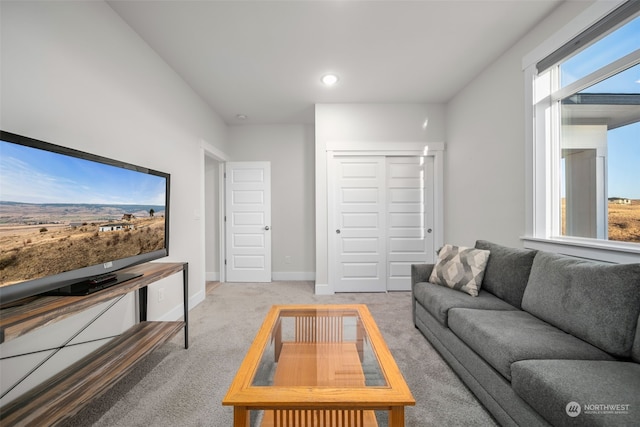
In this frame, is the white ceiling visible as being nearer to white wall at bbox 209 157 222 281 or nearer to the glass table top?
white wall at bbox 209 157 222 281

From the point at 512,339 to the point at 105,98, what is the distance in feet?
9.76

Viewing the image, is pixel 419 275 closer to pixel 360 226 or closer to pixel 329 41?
A: pixel 360 226

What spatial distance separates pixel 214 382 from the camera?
173 centimetres

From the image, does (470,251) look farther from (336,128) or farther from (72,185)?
(72,185)

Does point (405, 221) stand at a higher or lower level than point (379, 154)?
lower

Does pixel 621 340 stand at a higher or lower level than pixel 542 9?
lower

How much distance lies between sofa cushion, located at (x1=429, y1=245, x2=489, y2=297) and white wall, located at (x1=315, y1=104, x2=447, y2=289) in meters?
1.66

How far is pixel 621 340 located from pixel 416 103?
10.8ft

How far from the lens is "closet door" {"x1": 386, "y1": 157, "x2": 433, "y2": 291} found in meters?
3.80

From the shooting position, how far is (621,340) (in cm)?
120

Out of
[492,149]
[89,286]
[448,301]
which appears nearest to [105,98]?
[89,286]

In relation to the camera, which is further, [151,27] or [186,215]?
[186,215]

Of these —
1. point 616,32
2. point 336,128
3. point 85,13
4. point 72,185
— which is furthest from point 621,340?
point 85,13

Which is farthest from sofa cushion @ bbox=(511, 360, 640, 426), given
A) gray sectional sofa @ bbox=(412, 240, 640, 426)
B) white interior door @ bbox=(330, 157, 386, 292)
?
white interior door @ bbox=(330, 157, 386, 292)
